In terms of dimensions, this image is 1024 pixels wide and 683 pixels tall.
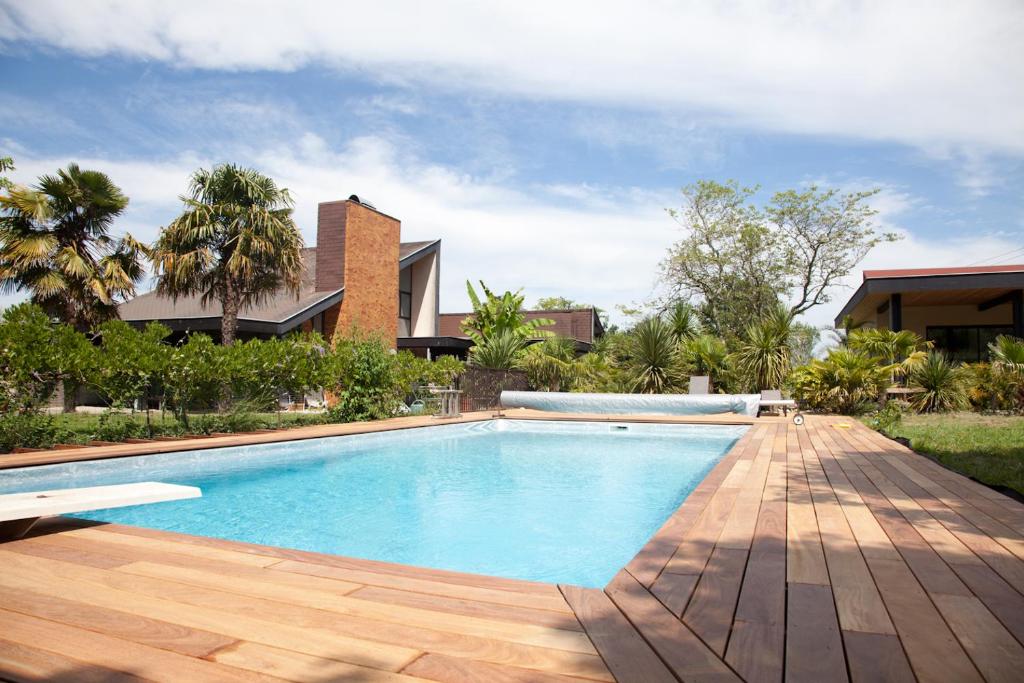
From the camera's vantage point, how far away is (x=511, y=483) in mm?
7609

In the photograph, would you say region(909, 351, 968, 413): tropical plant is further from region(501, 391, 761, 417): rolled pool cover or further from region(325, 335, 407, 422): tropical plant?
region(325, 335, 407, 422): tropical plant

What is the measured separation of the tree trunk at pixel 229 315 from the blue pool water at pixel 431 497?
17.9 ft

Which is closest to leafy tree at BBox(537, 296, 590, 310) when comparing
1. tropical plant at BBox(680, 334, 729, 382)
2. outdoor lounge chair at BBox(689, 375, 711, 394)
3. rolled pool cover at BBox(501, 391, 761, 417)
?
tropical plant at BBox(680, 334, 729, 382)

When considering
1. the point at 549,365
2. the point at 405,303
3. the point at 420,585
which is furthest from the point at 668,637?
the point at 405,303

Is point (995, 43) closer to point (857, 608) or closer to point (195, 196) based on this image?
point (857, 608)

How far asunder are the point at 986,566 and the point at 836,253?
80.6ft

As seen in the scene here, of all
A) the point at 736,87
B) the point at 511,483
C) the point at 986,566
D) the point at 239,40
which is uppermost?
the point at 736,87

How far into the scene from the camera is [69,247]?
1275 centimetres

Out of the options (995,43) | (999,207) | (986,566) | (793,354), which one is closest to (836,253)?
(999,207)

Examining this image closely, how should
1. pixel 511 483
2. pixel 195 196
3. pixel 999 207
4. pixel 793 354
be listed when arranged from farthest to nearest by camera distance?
pixel 999 207 → pixel 793 354 → pixel 195 196 → pixel 511 483

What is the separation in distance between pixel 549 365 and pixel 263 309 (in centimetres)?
787

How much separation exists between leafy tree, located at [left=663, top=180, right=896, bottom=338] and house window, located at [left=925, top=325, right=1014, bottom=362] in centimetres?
591

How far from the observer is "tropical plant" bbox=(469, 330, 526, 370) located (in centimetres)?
1725

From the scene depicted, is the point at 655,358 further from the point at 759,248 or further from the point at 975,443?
the point at 759,248
